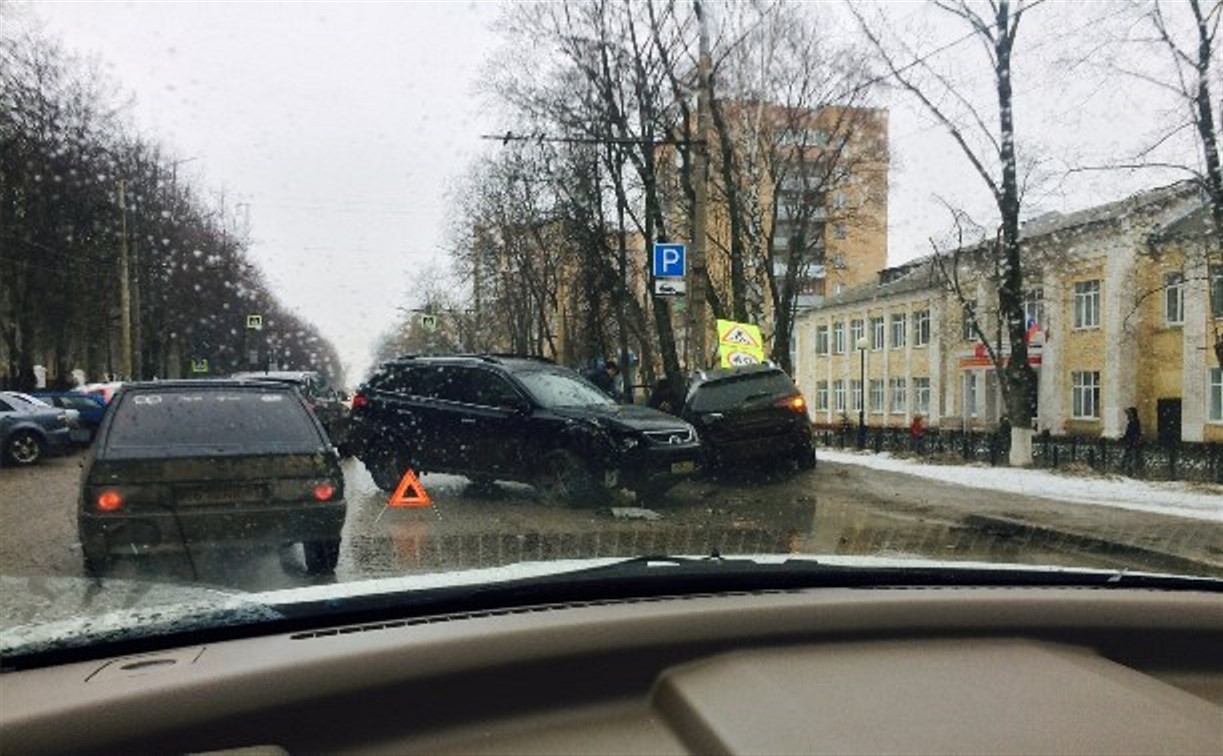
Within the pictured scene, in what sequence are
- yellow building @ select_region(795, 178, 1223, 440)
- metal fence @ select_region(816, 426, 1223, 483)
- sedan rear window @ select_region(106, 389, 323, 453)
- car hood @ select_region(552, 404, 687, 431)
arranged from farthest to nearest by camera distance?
yellow building @ select_region(795, 178, 1223, 440), metal fence @ select_region(816, 426, 1223, 483), car hood @ select_region(552, 404, 687, 431), sedan rear window @ select_region(106, 389, 323, 453)

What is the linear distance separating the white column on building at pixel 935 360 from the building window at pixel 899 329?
2.34 meters

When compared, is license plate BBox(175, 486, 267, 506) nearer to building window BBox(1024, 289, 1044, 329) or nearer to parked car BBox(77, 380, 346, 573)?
parked car BBox(77, 380, 346, 573)

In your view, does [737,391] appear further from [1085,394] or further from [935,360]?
[935,360]

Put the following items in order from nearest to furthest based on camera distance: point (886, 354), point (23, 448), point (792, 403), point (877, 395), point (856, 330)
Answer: point (792, 403)
point (23, 448)
point (886, 354)
point (877, 395)
point (856, 330)

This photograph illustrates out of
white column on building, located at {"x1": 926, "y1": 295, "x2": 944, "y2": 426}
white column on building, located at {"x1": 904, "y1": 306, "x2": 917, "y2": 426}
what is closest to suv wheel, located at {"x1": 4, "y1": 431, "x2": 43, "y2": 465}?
white column on building, located at {"x1": 926, "y1": 295, "x2": 944, "y2": 426}

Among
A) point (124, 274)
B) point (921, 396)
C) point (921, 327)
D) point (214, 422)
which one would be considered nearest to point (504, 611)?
point (214, 422)

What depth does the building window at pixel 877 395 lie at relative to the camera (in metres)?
52.7

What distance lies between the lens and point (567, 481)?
38.8ft

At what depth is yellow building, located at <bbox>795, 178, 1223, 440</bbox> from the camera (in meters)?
30.6

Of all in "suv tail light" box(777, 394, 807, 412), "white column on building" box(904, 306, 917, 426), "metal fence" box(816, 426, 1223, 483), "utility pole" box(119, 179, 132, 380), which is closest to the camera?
"suv tail light" box(777, 394, 807, 412)

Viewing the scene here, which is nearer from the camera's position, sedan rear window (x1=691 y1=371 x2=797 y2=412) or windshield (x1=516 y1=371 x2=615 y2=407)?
windshield (x1=516 y1=371 x2=615 y2=407)

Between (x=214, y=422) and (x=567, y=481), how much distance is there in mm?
5021

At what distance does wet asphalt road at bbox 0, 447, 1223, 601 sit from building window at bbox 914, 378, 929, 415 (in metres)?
34.4

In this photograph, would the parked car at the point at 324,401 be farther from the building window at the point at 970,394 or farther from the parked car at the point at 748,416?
the building window at the point at 970,394
